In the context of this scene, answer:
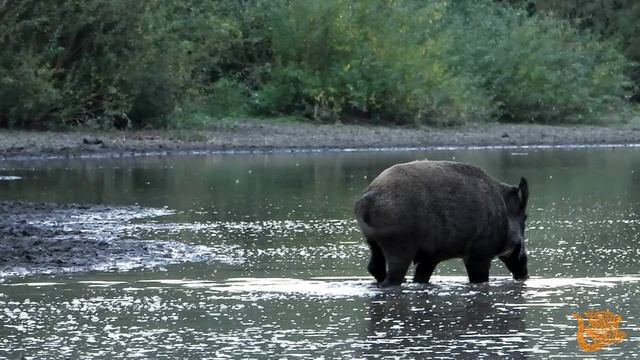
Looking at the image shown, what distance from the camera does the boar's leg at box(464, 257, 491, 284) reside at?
14.0 m

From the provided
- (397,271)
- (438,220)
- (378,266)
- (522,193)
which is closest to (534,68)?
(522,193)

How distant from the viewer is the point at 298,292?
44.8ft

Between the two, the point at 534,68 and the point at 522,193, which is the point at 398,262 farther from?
the point at 534,68

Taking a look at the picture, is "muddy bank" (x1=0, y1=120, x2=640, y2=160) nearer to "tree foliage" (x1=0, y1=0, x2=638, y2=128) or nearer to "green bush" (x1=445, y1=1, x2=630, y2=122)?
"tree foliage" (x1=0, y1=0, x2=638, y2=128)

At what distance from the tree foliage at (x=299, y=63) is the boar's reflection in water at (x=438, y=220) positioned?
20.6 m

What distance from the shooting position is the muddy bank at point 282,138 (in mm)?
32312

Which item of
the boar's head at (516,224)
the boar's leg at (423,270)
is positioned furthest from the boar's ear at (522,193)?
the boar's leg at (423,270)

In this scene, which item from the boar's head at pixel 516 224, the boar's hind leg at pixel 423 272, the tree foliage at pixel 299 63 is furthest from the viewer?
the tree foliage at pixel 299 63

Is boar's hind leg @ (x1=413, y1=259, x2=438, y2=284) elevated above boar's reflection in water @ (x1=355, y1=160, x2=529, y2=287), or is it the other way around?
boar's reflection in water @ (x1=355, y1=160, x2=529, y2=287)

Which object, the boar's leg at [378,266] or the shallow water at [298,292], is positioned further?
the boar's leg at [378,266]

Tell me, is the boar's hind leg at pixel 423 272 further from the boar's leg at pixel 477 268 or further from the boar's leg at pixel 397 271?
the boar's leg at pixel 397 271

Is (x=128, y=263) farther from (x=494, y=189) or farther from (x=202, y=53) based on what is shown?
(x=202, y=53)

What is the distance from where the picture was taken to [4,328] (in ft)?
38.7

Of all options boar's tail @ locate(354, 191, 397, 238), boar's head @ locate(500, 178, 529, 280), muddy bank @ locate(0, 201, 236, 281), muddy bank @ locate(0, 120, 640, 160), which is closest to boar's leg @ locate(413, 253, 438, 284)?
boar's tail @ locate(354, 191, 397, 238)
